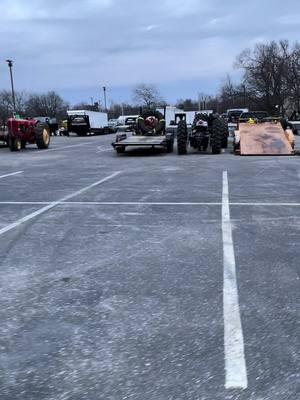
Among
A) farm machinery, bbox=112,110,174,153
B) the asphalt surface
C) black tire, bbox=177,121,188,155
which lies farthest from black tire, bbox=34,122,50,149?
the asphalt surface

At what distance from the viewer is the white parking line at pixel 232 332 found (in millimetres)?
3316

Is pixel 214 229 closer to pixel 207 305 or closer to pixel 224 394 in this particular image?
pixel 207 305

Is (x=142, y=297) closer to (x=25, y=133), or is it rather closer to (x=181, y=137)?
(x=181, y=137)

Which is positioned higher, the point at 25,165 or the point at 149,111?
the point at 149,111

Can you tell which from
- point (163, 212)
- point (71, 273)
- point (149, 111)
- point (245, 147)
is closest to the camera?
point (71, 273)

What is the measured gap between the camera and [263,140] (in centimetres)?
Answer: 2167

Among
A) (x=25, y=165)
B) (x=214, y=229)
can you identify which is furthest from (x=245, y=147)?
(x=214, y=229)

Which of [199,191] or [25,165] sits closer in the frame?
[199,191]

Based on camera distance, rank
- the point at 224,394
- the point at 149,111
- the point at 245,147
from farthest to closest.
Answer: the point at 149,111, the point at 245,147, the point at 224,394

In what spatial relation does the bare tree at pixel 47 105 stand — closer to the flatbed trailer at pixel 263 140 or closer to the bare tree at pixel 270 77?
the bare tree at pixel 270 77

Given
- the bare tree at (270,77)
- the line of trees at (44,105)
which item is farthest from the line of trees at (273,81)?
the line of trees at (44,105)

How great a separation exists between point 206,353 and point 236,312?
77 cm

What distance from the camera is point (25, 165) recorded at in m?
18.5

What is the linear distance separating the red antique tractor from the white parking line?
72.6ft
